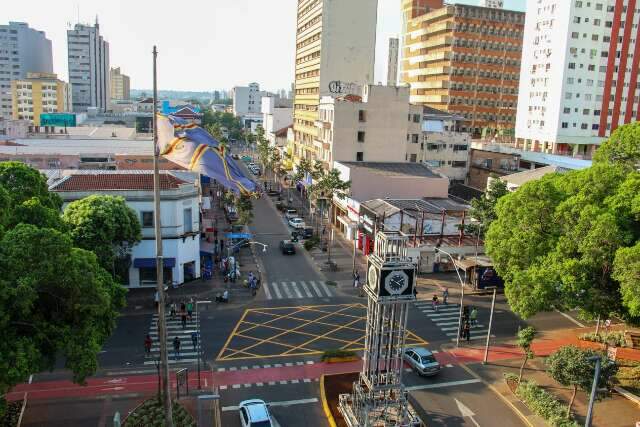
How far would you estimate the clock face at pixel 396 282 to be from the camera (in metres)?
25.1

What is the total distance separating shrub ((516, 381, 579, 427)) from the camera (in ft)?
85.3

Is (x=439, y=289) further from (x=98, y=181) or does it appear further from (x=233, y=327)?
(x=98, y=181)

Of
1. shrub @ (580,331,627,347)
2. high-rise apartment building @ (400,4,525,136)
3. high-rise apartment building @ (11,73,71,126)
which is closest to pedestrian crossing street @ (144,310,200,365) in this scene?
shrub @ (580,331,627,347)

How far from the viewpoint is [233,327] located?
3731 cm

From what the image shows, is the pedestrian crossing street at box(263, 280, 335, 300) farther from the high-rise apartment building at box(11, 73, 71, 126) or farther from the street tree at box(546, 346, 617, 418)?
the high-rise apartment building at box(11, 73, 71, 126)

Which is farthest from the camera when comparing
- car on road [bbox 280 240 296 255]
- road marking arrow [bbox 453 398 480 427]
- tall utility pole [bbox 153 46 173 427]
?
car on road [bbox 280 240 296 255]

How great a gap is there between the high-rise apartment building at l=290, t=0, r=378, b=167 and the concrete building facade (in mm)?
18645

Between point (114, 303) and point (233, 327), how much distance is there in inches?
471

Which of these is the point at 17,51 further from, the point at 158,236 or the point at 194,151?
the point at 158,236

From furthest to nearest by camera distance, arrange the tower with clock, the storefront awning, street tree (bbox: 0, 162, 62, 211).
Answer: the storefront awning → street tree (bbox: 0, 162, 62, 211) → the tower with clock

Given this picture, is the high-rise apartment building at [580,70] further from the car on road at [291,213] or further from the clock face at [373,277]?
the clock face at [373,277]

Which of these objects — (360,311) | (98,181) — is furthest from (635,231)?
(98,181)

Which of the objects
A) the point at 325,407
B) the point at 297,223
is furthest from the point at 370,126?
the point at 325,407

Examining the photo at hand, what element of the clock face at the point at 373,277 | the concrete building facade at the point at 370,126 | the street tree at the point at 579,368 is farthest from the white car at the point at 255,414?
the concrete building facade at the point at 370,126
